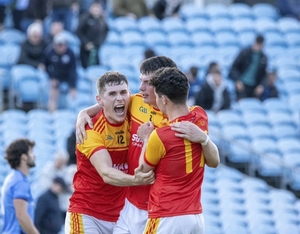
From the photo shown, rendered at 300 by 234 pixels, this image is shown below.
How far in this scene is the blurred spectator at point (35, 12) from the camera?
17.7 metres

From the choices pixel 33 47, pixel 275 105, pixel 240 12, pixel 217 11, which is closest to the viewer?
pixel 33 47

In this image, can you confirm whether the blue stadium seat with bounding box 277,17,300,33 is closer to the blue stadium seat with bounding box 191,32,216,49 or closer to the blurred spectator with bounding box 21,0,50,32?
the blue stadium seat with bounding box 191,32,216,49

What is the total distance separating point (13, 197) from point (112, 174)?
2099mm

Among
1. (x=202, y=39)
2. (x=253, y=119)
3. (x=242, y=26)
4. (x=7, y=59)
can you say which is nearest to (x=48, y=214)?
(x=7, y=59)

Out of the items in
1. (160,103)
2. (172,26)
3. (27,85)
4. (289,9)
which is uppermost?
(289,9)

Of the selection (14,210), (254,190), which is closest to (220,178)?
(254,190)

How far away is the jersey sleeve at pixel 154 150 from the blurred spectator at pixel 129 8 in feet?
37.8

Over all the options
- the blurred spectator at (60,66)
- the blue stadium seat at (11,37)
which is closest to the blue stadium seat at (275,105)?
the blurred spectator at (60,66)

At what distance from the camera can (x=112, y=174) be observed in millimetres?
8336

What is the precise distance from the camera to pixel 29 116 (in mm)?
15594

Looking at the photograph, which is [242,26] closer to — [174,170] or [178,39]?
[178,39]

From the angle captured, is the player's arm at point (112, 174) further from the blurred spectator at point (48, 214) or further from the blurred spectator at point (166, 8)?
the blurred spectator at point (166, 8)

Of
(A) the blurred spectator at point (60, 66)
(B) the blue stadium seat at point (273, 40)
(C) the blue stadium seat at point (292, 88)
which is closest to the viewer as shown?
(A) the blurred spectator at point (60, 66)

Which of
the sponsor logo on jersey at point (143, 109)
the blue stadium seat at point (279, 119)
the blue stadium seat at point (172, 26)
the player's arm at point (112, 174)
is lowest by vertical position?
the blue stadium seat at point (279, 119)
